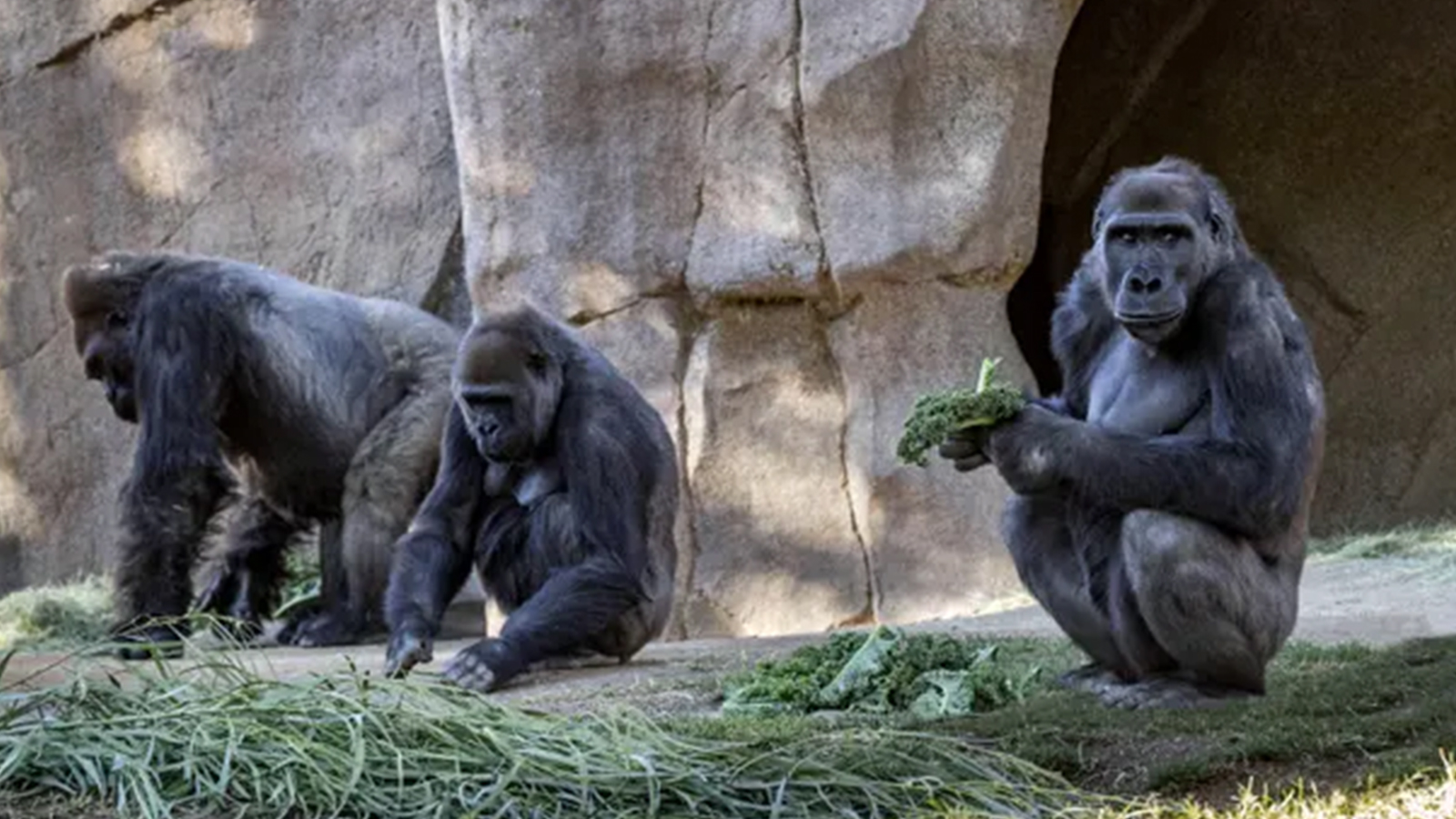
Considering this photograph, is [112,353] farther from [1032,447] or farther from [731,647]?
[1032,447]

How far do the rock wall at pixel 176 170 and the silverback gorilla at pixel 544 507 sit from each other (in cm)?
394

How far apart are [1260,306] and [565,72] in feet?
16.2

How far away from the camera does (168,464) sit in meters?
8.50

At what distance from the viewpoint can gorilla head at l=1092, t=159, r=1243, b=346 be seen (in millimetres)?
5027

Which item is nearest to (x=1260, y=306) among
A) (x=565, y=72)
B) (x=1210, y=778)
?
(x=1210, y=778)

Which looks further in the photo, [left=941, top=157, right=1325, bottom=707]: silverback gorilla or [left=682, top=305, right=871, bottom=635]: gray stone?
[left=682, top=305, right=871, bottom=635]: gray stone

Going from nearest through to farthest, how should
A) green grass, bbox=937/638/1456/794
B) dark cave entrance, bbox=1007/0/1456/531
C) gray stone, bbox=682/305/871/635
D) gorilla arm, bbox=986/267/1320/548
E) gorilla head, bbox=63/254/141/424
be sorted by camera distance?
green grass, bbox=937/638/1456/794
gorilla arm, bbox=986/267/1320/548
gorilla head, bbox=63/254/141/424
gray stone, bbox=682/305/871/635
dark cave entrance, bbox=1007/0/1456/531

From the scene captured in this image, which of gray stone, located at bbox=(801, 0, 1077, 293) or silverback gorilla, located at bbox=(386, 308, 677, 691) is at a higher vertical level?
gray stone, located at bbox=(801, 0, 1077, 293)

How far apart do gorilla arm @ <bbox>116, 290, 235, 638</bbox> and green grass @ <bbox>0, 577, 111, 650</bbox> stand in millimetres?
617

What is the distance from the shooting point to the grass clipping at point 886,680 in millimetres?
5473

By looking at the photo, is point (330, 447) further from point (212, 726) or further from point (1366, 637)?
point (212, 726)

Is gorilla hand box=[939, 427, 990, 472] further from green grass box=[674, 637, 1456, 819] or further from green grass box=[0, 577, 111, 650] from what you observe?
green grass box=[0, 577, 111, 650]

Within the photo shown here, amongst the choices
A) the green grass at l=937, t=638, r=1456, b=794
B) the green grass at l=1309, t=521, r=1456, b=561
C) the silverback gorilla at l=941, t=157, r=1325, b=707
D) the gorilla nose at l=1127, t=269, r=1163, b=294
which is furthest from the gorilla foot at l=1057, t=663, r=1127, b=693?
the green grass at l=1309, t=521, r=1456, b=561

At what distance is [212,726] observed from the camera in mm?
4180
